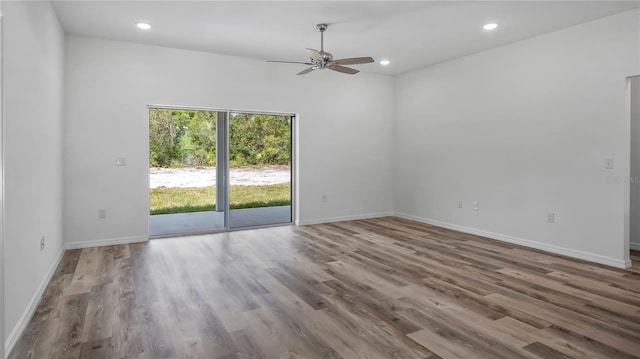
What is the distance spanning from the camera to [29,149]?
2812mm

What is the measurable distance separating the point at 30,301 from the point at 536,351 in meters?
3.49

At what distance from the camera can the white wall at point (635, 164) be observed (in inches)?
183

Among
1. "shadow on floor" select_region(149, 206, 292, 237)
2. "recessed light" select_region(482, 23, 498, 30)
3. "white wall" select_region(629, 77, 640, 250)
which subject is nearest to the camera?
"recessed light" select_region(482, 23, 498, 30)

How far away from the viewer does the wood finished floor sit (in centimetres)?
227

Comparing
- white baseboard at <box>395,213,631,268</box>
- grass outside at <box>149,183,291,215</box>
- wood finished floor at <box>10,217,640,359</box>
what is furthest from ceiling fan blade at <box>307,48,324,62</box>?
white baseboard at <box>395,213,631,268</box>

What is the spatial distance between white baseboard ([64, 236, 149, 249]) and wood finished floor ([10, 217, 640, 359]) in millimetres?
152

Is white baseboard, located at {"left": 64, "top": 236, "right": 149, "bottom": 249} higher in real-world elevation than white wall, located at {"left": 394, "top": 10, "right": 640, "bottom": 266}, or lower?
lower

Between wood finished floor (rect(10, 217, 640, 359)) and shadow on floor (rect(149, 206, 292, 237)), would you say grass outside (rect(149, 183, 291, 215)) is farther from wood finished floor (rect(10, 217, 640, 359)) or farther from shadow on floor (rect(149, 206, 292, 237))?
wood finished floor (rect(10, 217, 640, 359))

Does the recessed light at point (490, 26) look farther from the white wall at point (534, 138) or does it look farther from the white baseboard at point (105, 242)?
the white baseboard at point (105, 242)

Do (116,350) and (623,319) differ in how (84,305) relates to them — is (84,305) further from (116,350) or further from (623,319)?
(623,319)

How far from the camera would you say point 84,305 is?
2.90 m

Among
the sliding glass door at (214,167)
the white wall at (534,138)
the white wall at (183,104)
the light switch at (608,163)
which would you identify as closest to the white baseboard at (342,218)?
the white wall at (183,104)

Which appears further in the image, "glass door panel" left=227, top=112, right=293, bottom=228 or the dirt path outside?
"glass door panel" left=227, top=112, right=293, bottom=228

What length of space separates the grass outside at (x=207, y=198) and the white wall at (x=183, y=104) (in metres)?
0.45
